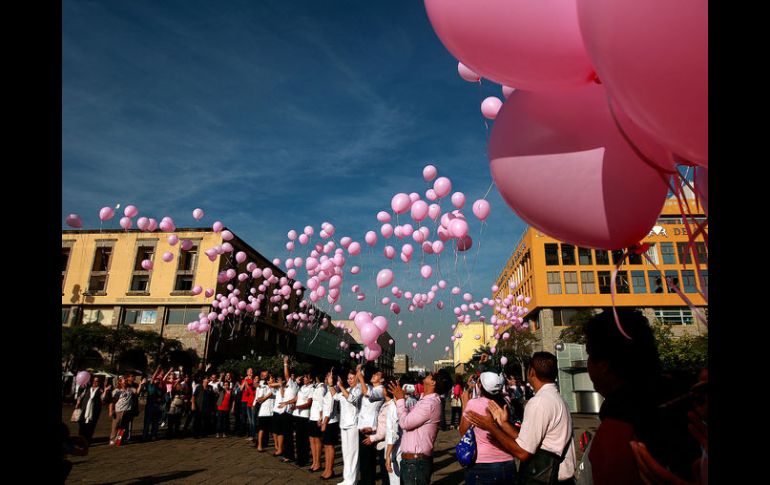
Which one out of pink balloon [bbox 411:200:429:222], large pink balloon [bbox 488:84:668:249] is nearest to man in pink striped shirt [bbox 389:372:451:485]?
large pink balloon [bbox 488:84:668:249]

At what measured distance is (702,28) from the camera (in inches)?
37.3

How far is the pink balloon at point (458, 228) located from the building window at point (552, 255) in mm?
32945

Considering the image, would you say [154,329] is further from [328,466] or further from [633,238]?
[633,238]

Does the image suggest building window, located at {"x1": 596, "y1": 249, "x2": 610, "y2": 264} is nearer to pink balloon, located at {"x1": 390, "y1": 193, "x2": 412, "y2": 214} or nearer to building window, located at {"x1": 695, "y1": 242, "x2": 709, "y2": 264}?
pink balloon, located at {"x1": 390, "y1": 193, "x2": 412, "y2": 214}

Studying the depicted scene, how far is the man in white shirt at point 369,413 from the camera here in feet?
19.4

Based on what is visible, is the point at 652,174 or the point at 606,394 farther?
the point at 606,394

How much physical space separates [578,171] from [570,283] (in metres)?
39.0

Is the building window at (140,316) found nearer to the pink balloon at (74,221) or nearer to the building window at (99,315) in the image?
the building window at (99,315)

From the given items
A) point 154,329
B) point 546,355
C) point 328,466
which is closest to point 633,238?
point 546,355

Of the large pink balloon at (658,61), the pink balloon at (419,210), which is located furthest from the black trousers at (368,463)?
the large pink balloon at (658,61)

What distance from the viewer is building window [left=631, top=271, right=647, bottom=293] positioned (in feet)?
119

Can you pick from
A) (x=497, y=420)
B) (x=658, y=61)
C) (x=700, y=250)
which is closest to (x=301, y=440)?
(x=497, y=420)
